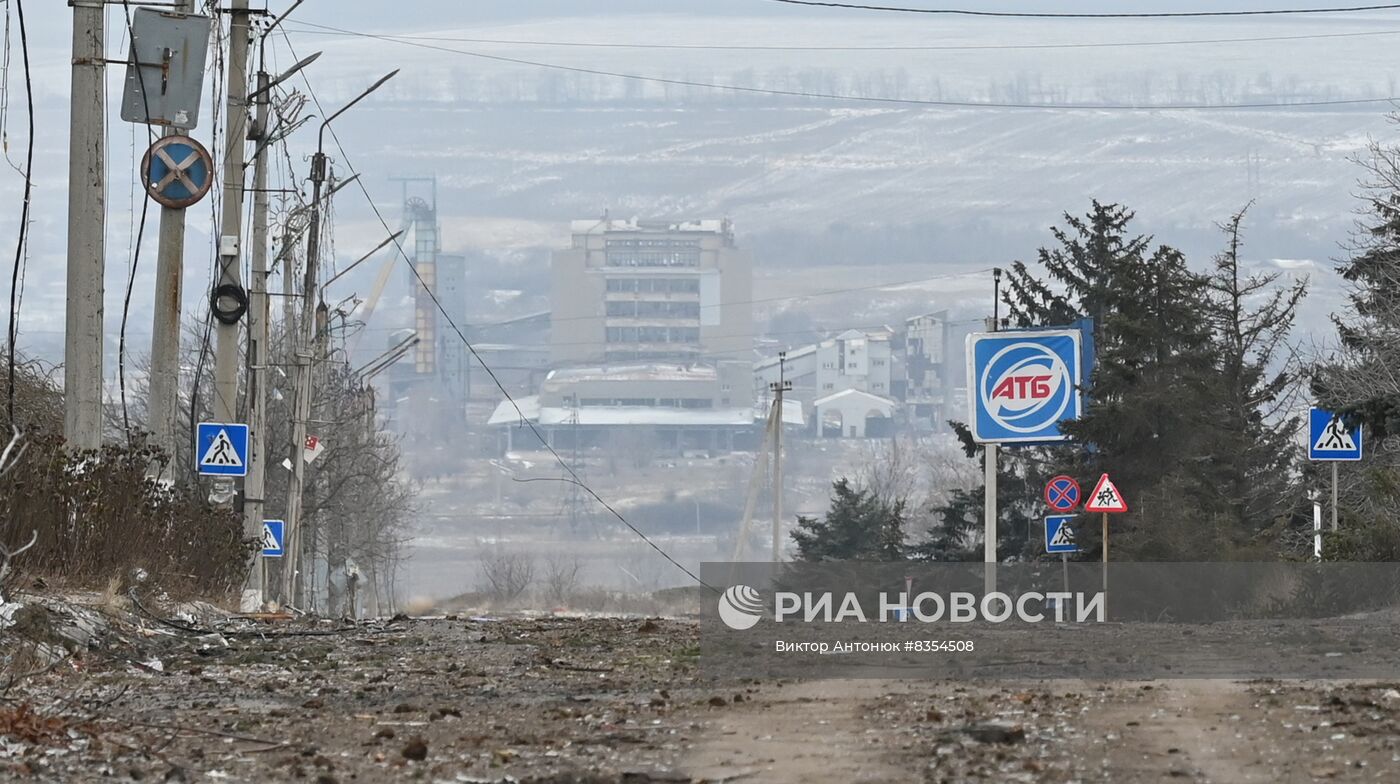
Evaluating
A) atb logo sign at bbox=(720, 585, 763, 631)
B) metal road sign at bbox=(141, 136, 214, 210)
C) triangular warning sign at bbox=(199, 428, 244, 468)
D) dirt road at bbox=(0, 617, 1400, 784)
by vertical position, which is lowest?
dirt road at bbox=(0, 617, 1400, 784)

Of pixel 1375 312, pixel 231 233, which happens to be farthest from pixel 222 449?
pixel 1375 312

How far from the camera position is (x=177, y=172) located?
63.6 feet

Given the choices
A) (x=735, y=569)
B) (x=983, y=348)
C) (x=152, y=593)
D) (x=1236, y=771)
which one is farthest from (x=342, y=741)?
(x=983, y=348)

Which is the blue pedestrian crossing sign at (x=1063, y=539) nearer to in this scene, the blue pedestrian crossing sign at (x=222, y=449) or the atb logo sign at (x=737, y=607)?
the blue pedestrian crossing sign at (x=222, y=449)

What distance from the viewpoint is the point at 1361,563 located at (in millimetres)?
19281

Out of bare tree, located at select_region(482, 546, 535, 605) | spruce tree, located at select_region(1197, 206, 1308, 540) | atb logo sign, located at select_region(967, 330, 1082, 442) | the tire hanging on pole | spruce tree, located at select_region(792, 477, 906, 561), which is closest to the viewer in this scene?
atb logo sign, located at select_region(967, 330, 1082, 442)

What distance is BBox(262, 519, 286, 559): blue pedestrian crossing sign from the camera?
111 feet

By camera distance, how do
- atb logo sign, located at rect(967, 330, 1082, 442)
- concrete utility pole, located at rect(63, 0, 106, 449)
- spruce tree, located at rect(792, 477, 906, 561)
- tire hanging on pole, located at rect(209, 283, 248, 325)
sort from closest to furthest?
Answer: concrete utility pole, located at rect(63, 0, 106, 449) < atb logo sign, located at rect(967, 330, 1082, 442) < tire hanging on pole, located at rect(209, 283, 248, 325) < spruce tree, located at rect(792, 477, 906, 561)

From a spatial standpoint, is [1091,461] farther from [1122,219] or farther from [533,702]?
[533,702]

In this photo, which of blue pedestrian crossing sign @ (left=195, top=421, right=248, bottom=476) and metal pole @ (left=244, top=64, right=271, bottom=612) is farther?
metal pole @ (left=244, top=64, right=271, bottom=612)

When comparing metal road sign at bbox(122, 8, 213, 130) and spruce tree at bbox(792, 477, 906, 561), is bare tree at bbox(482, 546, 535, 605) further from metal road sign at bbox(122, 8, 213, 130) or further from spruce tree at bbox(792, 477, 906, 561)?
metal road sign at bbox(122, 8, 213, 130)

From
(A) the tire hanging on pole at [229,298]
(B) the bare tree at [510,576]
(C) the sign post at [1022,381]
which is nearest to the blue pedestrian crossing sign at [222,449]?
(A) the tire hanging on pole at [229,298]

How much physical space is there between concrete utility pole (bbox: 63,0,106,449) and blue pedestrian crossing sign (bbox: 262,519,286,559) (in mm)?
14527

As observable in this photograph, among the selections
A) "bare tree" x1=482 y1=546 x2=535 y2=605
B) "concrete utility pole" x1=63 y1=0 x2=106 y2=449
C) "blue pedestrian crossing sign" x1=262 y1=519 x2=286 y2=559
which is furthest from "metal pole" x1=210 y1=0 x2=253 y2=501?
"bare tree" x1=482 y1=546 x2=535 y2=605
